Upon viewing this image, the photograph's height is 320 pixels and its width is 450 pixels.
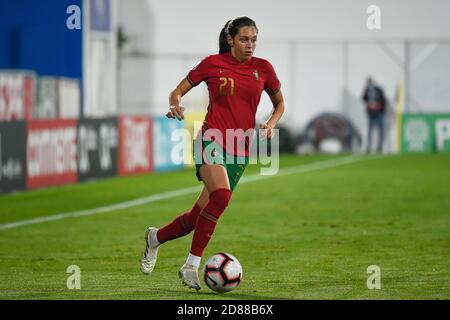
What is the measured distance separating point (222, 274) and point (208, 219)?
1.59 ft

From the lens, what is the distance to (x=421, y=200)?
64.6 ft

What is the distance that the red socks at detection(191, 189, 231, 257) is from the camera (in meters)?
10.0

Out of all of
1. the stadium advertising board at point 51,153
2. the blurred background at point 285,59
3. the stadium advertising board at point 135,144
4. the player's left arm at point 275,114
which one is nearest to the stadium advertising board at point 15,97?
the stadium advertising board at point 135,144

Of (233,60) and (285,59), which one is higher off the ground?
(285,59)

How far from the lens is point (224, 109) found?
1027cm

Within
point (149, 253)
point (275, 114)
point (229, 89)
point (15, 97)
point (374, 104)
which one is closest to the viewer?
point (229, 89)

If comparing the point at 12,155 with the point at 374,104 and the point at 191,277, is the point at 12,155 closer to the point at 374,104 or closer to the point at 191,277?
the point at 191,277

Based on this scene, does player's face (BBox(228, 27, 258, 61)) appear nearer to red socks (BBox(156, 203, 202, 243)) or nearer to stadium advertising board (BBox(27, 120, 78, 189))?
red socks (BBox(156, 203, 202, 243))

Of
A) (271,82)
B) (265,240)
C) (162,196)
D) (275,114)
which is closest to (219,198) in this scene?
(275,114)

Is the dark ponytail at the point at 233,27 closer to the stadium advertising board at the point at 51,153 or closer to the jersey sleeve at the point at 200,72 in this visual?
the jersey sleeve at the point at 200,72

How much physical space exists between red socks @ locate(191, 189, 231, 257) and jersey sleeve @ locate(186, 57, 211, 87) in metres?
0.96

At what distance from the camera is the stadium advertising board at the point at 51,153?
21.5 m

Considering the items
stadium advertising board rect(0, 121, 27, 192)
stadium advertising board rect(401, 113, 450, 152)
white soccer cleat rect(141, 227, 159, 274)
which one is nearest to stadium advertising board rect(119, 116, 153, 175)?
stadium advertising board rect(0, 121, 27, 192)

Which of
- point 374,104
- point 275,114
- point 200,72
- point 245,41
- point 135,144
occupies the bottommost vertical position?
point 135,144
